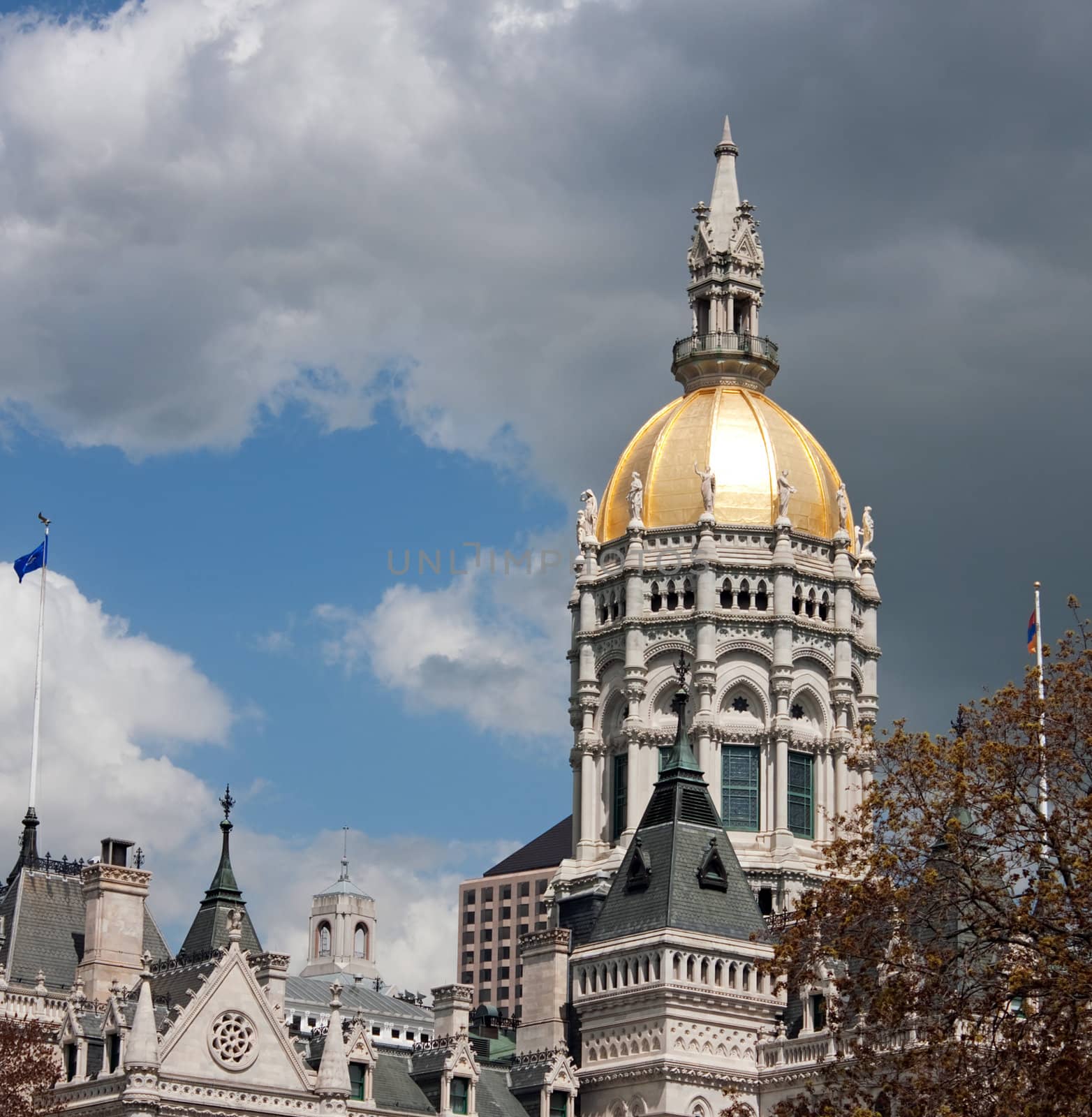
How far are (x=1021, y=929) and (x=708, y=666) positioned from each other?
7038 cm

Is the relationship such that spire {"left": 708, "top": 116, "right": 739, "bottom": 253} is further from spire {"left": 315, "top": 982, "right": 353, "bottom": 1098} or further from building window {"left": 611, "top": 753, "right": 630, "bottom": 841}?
spire {"left": 315, "top": 982, "right": 353, "bottom": 1098}

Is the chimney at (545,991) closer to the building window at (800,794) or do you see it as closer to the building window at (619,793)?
the building window at (619,793)

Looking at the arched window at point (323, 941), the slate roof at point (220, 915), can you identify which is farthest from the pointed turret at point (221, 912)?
the arched window at point (323, 941)

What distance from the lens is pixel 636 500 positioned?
12800 cm

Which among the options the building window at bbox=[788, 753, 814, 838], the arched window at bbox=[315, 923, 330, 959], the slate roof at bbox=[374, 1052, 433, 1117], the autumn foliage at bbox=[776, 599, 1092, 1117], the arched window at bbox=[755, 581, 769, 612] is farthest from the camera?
the arched window at bbox=[315, 923, 330, 959]

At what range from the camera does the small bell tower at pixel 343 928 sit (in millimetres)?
175875

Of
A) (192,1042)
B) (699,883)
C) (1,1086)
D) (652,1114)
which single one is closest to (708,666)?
(699,883)

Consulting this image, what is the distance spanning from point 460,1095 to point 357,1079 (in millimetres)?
4431

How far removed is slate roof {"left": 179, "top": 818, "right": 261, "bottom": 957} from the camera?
101m

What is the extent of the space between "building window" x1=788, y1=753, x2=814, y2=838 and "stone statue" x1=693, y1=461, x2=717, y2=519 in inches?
506

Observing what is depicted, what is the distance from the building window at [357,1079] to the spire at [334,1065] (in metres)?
0.65

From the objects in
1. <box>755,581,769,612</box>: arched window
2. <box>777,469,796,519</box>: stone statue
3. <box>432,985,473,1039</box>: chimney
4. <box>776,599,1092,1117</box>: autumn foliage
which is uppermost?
<box>777,469,796,519</box>: stone statue

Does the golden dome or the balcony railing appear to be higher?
the balcony railing

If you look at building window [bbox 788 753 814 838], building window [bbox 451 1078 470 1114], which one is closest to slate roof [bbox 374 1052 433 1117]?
building window [bbox 451 1078 470 1114]
